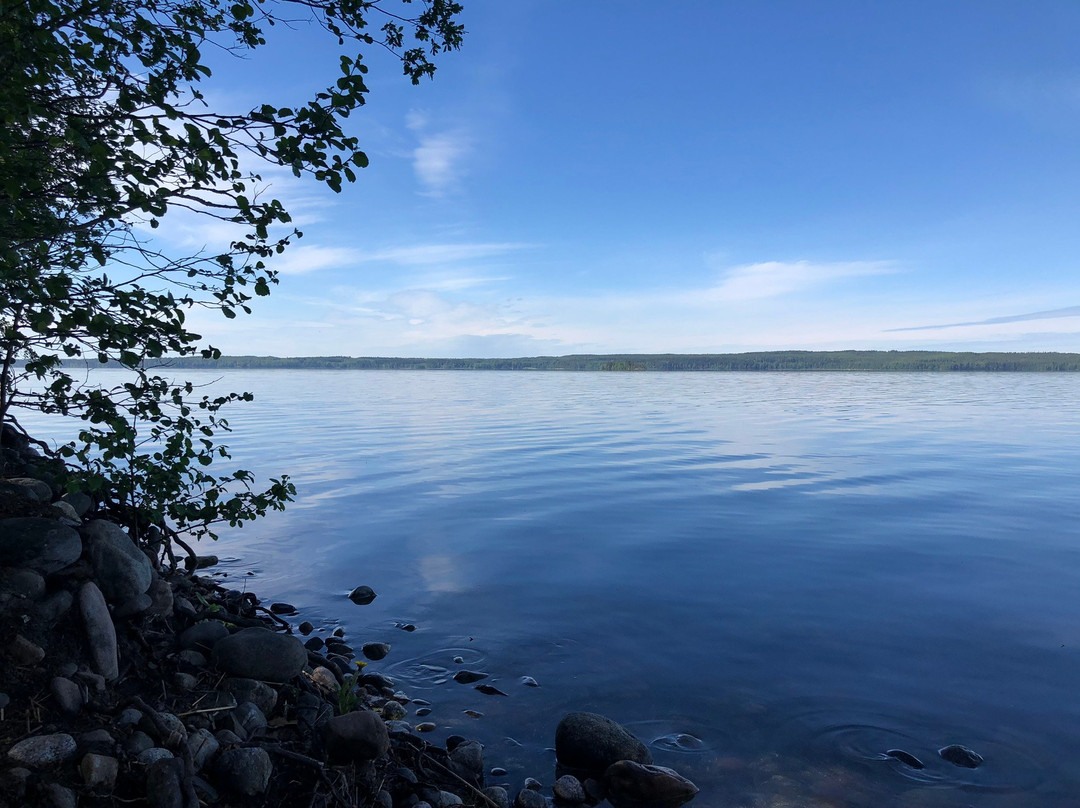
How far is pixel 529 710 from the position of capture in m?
7.88

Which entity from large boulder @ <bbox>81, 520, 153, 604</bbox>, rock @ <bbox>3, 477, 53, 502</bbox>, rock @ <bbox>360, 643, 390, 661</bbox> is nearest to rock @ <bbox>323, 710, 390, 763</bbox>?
large boulder @ <bbox>81, 520, 153, 604</bbox>

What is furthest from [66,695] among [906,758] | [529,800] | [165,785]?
[906,758]

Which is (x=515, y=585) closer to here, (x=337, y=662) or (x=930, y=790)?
(x=337, y=662)

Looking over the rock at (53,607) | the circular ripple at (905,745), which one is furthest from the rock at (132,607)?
the circular ripple at (905,745)

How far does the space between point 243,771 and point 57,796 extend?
1207 mm

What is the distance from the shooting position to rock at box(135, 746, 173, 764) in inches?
196

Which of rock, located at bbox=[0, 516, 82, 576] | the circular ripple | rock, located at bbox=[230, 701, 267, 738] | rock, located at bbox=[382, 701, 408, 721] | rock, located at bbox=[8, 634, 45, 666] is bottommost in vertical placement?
the circular ripple

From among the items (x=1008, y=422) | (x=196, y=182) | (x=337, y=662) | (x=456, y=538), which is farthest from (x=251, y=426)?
(x=1008, y=422)

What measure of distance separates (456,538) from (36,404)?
9.74 m

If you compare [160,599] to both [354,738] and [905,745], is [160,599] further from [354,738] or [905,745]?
[905,745]

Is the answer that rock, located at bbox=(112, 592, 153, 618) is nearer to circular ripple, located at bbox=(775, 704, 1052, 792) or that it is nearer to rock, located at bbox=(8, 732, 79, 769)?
rock, located at bbox=(8, 732, 79, 769)

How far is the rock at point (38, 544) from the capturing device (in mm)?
6059

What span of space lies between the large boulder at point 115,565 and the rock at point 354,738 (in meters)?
2.43

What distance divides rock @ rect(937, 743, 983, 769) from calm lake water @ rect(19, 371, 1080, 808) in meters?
0.10
